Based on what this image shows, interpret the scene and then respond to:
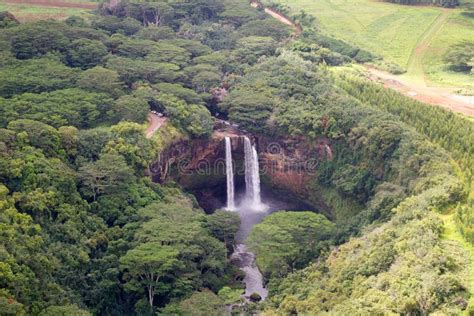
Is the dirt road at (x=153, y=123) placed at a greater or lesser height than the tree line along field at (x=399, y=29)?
lesser

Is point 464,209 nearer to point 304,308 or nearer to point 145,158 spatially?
point 304,308

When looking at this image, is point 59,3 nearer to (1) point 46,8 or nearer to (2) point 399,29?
(1) point 46,8

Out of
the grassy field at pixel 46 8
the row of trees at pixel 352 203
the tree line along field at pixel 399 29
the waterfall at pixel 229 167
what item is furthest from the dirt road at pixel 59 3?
the waterfall at pixel 229 167

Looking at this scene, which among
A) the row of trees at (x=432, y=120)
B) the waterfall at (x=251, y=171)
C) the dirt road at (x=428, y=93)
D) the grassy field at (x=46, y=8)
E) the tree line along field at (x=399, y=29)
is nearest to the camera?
the row of trees at (x=432, y=120)

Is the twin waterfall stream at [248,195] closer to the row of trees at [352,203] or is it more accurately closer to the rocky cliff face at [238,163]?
the rocky cliff face at [238,163]

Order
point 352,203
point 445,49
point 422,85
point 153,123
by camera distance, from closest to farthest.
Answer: point 352,203
point 153,123
point 422,85
point 445,49

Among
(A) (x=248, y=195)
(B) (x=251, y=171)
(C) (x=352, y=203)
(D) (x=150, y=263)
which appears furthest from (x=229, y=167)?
(D) (x=150, y=263)

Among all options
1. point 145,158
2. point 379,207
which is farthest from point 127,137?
point 379,207
